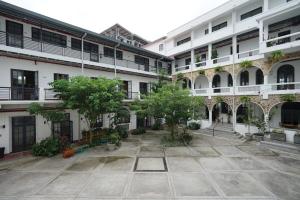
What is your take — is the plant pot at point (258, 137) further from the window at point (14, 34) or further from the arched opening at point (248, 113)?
the window at point (14, 34)

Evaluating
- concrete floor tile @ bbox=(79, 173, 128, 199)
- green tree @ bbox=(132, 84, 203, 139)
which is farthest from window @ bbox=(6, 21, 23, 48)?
concrete floor tile @ bbox=(79, 173, 128, 199)

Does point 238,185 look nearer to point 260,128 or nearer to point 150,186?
point 150,186

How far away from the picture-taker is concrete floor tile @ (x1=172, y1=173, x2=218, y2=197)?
793cm

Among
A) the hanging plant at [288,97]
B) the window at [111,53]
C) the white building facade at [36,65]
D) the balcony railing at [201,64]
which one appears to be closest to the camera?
the white building facade at [36,65]

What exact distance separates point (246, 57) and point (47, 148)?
2134cm

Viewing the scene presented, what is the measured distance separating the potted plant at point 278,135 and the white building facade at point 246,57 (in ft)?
1.45

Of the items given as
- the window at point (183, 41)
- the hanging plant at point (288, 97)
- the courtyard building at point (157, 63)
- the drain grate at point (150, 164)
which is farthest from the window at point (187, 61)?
the drain grate at point (150, 164)

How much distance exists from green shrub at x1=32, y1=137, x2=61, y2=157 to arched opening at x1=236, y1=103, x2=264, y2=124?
18.4m

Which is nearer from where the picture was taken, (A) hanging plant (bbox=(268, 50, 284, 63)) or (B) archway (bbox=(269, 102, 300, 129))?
(A) hanging plant (bbox=(268, 50, 284, 63))

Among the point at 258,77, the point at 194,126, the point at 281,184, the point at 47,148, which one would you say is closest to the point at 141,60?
the point at 194,126

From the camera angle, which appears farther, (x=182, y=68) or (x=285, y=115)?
(x=182, y=68)

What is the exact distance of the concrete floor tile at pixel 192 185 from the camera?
312 inches

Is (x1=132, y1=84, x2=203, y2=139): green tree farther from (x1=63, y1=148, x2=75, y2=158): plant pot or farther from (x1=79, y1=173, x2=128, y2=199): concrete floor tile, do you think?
(x1=79, y1=173, x2=128, y2=199): concrete floor tile

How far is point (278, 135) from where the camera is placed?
51.9 feet
